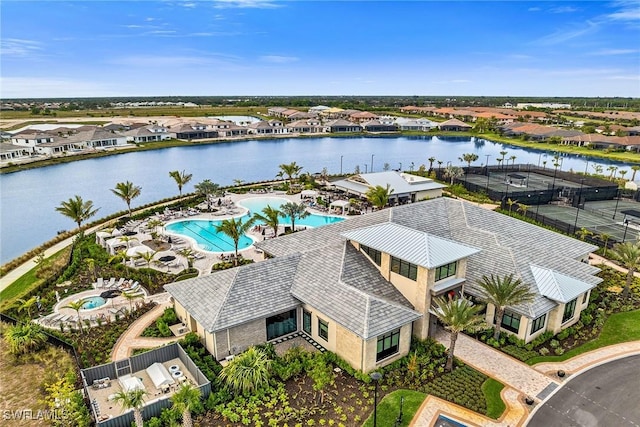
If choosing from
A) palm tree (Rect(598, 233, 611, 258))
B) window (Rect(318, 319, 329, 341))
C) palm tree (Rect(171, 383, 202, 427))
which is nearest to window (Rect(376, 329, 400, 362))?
window (Rect(318, 319, 329, 341))

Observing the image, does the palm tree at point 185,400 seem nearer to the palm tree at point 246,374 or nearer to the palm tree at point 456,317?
the palm tree at point 246,374

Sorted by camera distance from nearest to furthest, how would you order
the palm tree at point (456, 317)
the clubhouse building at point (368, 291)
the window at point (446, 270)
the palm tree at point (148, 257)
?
1. the palm tree at point (456, 317)
2. the clubhouse building at point (368, 291)
3. the window at point (446, 270)
4. the palm tree at point (148, 257)

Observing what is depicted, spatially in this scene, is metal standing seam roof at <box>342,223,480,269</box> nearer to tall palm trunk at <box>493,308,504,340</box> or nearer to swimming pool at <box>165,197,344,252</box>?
tall palm trunk at <box>493,308,504,340</box>

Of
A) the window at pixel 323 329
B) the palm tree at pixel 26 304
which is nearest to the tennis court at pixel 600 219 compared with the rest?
the window at pixel 323 329

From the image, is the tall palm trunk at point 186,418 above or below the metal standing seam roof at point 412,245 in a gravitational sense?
below

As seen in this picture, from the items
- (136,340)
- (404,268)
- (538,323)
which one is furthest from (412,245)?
(136,340)

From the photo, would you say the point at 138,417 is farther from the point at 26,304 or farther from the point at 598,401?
the point at 598,401
